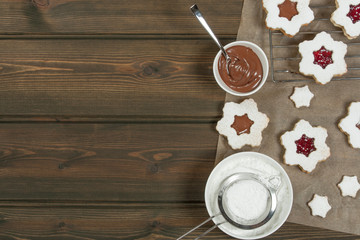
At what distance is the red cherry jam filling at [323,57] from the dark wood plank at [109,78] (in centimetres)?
23

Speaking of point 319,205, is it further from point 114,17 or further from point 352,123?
point 114,17

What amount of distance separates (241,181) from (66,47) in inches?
21.3

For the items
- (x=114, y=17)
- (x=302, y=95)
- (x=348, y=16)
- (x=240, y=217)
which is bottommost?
(x=240, y=217)

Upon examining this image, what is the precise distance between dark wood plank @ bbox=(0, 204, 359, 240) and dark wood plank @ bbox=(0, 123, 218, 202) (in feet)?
0.09

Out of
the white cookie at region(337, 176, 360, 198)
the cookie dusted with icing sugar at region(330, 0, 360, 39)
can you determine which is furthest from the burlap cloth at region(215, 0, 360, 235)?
the cookie dusted with icing sugar at region(330, 0, 360, 39)

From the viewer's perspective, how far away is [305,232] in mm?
873

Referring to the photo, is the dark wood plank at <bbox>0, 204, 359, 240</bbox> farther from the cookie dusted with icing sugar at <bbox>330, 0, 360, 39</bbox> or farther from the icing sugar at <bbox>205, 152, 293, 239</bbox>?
the cookie dusted with icing sugar at <bbox>330, 0, 360, 39</bbox>

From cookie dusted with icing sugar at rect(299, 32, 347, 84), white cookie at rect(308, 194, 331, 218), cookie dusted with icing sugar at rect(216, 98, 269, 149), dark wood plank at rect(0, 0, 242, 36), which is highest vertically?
dark wood plank at rect(0, 0, 242, 36)

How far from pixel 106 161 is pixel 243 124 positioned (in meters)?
0.35

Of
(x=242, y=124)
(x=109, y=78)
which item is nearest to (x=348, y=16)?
(x=242, y=124)

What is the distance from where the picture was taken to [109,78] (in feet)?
2.95

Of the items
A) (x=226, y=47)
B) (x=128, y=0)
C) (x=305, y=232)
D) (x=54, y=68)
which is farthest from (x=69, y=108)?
(x=305, y=232)

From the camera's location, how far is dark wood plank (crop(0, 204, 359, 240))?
89 cm

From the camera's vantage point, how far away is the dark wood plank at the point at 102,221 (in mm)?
887
